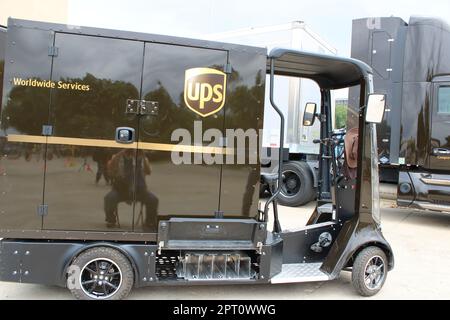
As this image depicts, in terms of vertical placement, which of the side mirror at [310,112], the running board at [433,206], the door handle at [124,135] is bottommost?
the running board at [433,206]

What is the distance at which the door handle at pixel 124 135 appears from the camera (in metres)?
3.80

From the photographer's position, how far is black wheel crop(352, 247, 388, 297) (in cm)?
445

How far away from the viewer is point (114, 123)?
381cm

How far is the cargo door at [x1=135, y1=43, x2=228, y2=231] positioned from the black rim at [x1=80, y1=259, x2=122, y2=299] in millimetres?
435

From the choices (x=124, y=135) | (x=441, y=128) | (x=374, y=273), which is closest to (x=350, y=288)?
(x=374, y=273)

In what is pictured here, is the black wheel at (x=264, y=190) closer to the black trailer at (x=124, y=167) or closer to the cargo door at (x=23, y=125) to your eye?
the black trailer at (x=124, y=167)

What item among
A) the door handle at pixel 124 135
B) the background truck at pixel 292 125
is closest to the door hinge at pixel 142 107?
the door handle at pixel 124 135

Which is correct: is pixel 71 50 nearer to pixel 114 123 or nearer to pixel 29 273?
pixel 114 123

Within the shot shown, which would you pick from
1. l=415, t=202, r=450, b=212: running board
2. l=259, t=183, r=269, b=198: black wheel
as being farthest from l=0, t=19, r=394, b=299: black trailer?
l=259, t=183, r=269, b=198: black wheel

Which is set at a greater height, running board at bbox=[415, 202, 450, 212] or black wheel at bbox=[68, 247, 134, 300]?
running board at bbox=[415, 202, 450, 212]

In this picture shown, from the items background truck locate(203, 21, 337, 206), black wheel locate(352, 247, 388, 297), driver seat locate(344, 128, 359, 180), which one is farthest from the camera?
background truck locate(203, 21, 337, 206)

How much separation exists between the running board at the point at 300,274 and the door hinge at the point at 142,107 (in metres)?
1.92

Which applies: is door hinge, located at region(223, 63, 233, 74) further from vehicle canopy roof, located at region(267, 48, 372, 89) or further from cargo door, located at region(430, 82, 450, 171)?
cargo door, located at region(430, 82, 450, 171)

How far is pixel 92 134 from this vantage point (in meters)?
3.78
